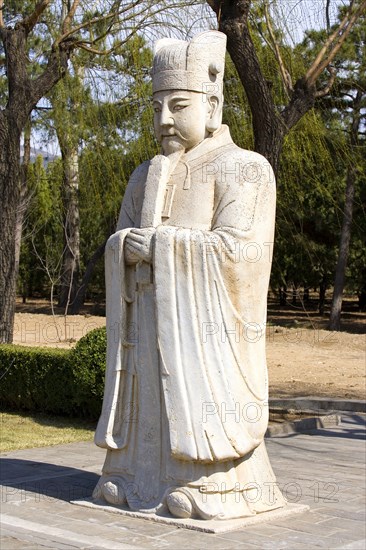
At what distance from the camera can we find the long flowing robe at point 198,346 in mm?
5617

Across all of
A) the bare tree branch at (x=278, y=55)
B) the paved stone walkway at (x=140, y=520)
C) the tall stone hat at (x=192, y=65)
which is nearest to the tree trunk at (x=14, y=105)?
the bare tree branch at (x=278, y=55)

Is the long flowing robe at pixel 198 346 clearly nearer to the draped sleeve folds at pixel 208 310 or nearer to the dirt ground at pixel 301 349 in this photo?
the draped sleeve folds at pixel 208 310

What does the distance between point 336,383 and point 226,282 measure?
9113mm

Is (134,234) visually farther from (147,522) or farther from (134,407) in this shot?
(147,522)

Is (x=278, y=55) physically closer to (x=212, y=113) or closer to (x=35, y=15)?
(x=35, y=15)

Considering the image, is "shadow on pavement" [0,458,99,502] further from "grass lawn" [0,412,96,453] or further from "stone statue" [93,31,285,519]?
"grass lawn" [0,412,96,453]

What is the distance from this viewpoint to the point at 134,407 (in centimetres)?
592

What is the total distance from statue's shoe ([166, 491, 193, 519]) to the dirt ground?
7306mm

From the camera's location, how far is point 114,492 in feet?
19.5

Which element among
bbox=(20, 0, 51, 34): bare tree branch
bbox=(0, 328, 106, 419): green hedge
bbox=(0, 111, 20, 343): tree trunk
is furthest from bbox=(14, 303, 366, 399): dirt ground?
bbox=(20, 0, 51, 34): bare tree branch

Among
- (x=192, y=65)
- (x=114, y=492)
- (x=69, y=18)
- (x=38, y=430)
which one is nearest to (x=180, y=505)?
(x=114, y=492)

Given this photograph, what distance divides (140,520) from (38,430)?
480 cm

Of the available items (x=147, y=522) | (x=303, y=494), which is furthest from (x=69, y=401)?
(x=147, y=522)

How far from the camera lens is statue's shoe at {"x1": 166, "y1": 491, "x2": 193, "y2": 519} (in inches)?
221
